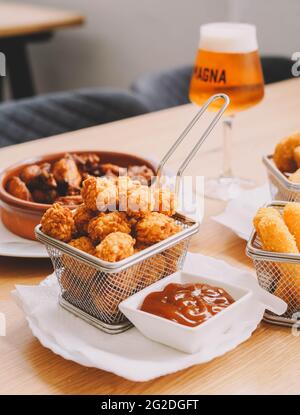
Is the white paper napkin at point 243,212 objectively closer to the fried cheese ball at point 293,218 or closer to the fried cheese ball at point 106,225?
the fried cheese ball at point 293,218

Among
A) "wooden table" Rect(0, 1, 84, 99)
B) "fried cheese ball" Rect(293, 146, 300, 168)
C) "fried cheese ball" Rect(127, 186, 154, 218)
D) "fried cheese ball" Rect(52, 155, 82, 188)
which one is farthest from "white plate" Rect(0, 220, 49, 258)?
"wooden table" Rect(0, 1, 84, 99)

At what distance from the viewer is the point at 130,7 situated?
379cm

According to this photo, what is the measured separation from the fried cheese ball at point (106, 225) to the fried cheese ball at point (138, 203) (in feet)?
0.05

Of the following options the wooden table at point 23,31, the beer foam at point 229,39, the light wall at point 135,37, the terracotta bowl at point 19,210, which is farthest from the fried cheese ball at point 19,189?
the wooden table at point 23,31

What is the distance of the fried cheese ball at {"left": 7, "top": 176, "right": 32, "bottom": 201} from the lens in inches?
40.4

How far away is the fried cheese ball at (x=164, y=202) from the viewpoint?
2.67 feet

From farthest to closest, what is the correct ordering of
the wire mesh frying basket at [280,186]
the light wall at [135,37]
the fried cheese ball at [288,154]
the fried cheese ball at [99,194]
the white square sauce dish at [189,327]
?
the light wall at [135,37], the fried cheese ball at [288,154], the wire mesh frying basket at [280,186], the fried cheese ball at [99,194], the white square sauce dish at [189,327]

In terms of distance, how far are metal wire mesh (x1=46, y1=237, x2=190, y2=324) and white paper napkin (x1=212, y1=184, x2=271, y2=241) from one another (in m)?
0.25

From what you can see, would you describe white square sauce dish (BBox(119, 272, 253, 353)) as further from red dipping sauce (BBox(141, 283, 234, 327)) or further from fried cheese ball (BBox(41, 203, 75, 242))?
fried cheese ball (BBox(41, 203, 75, 242))

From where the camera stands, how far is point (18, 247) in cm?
99

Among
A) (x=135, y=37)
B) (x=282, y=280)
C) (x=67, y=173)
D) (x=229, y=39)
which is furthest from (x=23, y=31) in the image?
(x=282, y=280)

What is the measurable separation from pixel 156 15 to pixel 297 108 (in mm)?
1980

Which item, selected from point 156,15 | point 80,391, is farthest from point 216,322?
point 156,15

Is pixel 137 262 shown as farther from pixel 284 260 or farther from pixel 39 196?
pixel 39 196
